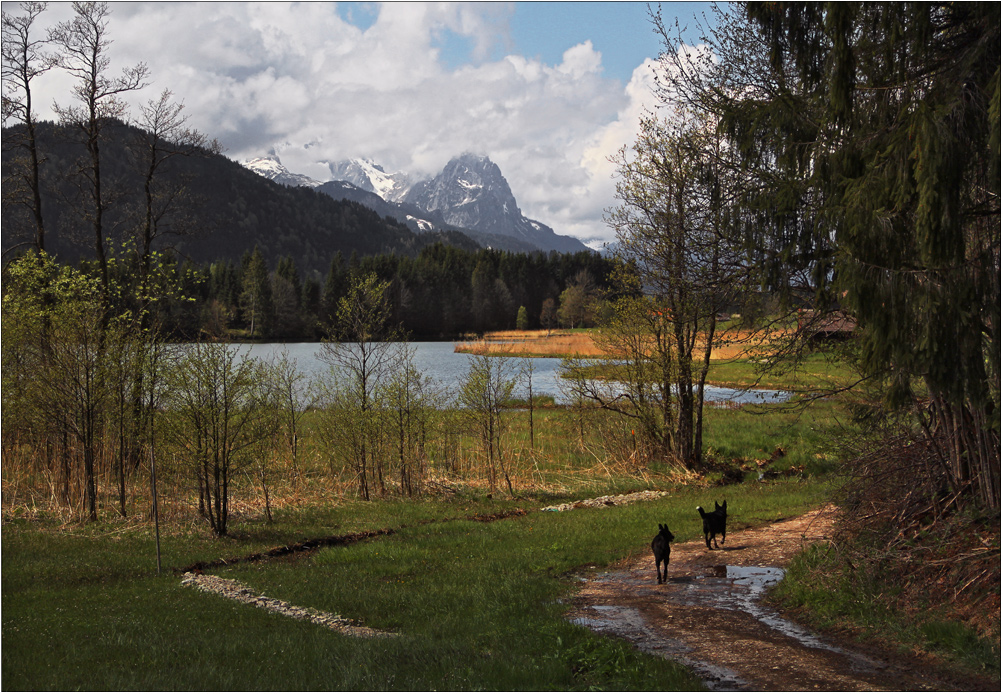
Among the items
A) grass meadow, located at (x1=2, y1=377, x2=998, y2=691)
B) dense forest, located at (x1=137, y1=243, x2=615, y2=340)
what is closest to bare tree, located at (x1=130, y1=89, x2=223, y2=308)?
grass meadow, located at (x1=2, y1=377, x2=998, y2=691)

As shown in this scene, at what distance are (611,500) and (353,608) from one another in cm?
1001

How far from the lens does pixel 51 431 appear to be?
675 inches

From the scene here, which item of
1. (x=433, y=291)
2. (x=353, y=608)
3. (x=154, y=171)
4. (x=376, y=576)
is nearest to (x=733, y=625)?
(x=353, y=608)

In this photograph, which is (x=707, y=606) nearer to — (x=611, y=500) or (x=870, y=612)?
(x=870, y=612)

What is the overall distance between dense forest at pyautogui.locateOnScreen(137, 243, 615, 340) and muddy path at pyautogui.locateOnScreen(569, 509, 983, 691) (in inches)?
3354

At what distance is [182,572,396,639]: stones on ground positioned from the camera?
796 cm

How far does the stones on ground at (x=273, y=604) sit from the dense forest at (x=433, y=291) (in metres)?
84.7

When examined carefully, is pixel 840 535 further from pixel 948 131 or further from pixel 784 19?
pixel 784 19

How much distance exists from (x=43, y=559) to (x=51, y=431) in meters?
6.13

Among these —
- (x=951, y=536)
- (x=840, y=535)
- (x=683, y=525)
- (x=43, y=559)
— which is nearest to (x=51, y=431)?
(x=43, y=559)

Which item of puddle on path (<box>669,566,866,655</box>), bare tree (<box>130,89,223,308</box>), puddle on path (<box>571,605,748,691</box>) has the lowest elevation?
puddle on path (<box>669,566,866,655</box>)

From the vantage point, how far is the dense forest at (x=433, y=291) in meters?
105

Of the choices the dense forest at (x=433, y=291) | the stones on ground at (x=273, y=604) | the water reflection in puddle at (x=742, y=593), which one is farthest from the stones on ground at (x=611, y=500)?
the dense forest at (x=433, y=291)

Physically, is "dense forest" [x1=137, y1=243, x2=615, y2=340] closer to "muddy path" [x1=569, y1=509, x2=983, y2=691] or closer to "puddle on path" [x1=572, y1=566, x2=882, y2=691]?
"muddy path" [x1=569, y1=509, x2=983, y2=691]
